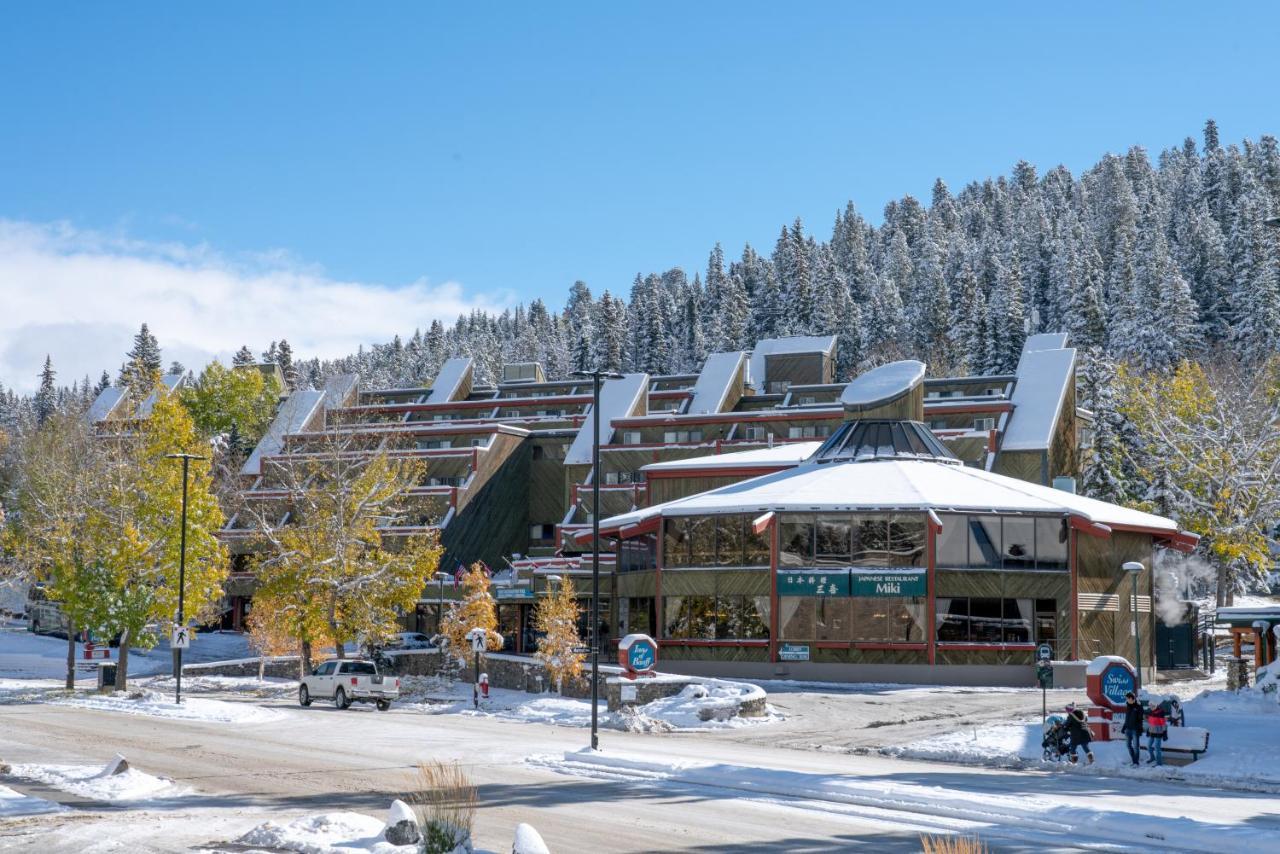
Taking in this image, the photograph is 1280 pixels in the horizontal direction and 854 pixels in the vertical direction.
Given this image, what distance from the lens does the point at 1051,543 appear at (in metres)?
58.8

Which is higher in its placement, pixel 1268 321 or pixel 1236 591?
pixel 1268 321

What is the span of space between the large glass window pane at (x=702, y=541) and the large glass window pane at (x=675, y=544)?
1.03ft

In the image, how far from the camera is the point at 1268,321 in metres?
124

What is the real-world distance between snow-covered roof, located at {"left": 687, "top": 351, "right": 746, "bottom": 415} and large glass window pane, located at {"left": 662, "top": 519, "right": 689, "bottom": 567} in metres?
40.6

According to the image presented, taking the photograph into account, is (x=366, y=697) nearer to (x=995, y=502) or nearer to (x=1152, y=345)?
(x=995, y=502)

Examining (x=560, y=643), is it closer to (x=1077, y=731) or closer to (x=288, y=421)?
(x=1077, y=731)

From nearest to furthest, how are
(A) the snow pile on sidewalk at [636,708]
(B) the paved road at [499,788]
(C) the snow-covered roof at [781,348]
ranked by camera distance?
(B) the paved road at [499,788], (A) the snow pile on sidewalk at [636,708], (C) the snow-covered roof at [781,348]

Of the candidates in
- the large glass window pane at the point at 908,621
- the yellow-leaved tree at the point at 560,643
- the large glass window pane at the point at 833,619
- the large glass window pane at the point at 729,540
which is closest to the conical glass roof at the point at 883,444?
the large glass window pane at the point at 729,540

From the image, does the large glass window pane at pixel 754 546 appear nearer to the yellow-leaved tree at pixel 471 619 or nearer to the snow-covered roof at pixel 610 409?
the yellow-leaved tree at pixel 471 619

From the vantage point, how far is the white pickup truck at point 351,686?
154 ft

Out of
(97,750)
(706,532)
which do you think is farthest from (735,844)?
(706,532)

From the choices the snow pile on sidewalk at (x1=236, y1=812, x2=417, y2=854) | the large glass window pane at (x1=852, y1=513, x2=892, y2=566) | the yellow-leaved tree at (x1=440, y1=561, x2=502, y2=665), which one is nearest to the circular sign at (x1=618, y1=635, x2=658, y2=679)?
the yellow-leaved tree at (x1=440, y1=561, x2=502, y2=665)

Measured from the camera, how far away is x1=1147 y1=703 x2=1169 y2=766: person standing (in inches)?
1192

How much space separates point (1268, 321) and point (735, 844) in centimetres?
12122
